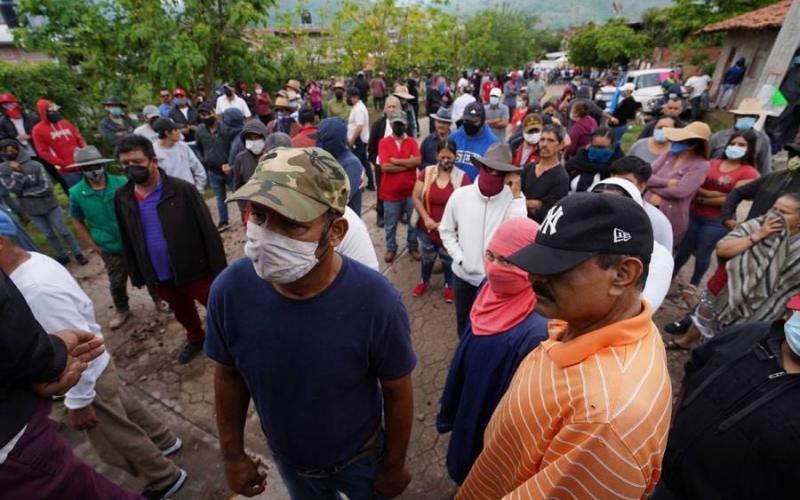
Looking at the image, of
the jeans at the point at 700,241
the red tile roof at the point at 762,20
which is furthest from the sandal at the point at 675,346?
the red tile roof at the point at 762,20

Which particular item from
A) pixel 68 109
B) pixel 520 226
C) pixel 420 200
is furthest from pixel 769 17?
pixel 68 109

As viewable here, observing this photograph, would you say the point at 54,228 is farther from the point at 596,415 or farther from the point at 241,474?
the point at 596,415

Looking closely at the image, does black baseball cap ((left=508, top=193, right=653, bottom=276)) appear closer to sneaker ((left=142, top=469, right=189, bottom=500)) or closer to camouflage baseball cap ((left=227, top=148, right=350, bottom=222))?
camouflage baseball cap ((left=227, top=148, right=350, bottom=222))

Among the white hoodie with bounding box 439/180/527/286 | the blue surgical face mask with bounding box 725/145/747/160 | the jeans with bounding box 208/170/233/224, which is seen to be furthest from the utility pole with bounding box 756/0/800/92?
the jeans with bounding box 208/170/233/224

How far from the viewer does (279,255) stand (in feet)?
4.54

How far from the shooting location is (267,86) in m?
15.9

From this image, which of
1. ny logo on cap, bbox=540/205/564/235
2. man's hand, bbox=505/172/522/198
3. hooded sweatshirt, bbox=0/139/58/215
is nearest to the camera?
ny logo on cap, bbox=540/205/564/235

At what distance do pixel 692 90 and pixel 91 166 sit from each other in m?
18.5

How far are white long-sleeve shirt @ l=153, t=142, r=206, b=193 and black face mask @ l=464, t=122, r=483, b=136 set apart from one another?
3849 millimetres

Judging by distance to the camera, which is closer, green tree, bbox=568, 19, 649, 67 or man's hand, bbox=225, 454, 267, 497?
man's hand, bbox=225, 454, 267, 497

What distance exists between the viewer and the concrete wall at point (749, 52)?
13.8 meters

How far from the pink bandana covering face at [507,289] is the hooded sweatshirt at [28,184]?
6.37 meters

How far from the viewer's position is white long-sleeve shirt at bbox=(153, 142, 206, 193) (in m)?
5.43

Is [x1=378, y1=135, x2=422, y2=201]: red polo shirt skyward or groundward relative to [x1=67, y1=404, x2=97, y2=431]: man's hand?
skyward
